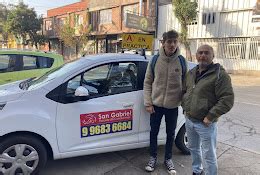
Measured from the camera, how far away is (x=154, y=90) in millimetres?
3414

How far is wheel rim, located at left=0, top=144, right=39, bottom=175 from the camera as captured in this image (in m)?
3.12

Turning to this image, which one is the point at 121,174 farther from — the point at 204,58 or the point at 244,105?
the point at 244,105

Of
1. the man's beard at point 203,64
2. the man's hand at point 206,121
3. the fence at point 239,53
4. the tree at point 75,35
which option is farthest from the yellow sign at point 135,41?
the tree at point 75,35

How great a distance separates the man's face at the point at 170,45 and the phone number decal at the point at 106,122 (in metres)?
0.94

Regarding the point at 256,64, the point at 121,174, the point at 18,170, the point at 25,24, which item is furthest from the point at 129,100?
the point at 25,24

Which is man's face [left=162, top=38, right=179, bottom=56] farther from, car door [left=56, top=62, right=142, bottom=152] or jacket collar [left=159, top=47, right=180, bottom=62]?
car door [left=56, top=62, right=142, bottom=152]

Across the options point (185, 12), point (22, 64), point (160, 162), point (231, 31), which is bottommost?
point (160, 162)

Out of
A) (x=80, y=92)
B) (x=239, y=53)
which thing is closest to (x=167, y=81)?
(x=80, y=92)

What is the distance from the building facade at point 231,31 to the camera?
Answer: 57.7ft

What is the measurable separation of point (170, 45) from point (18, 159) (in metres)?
2.28

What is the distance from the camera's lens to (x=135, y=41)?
24.2 ft

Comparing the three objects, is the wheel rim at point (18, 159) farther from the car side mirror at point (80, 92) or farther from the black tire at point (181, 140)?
the black tire at point (181, 140)

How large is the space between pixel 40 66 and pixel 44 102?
4.06m

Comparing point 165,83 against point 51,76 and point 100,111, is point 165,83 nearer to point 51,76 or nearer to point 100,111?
point 100,111
